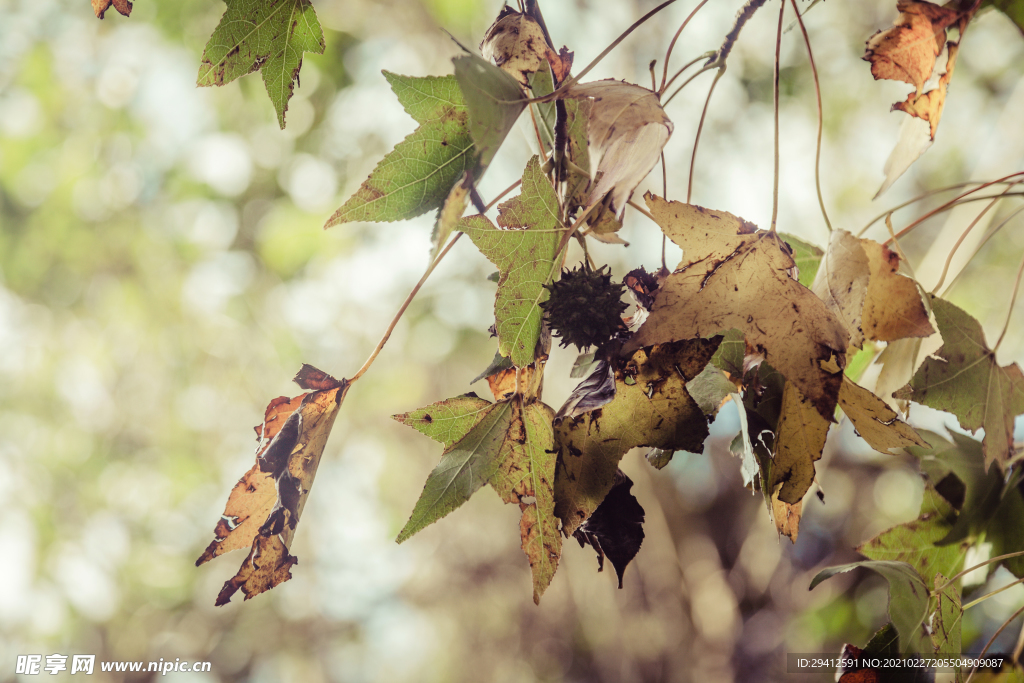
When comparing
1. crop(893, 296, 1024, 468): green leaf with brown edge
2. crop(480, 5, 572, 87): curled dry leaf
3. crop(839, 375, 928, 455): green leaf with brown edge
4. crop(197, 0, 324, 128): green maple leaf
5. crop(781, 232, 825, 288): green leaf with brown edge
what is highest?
crop(197, 0, 324, 128): green maple leaf

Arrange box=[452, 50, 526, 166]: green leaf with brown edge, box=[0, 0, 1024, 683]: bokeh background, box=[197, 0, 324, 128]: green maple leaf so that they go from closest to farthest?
1. box=[452, 50, 526, 166]: green leaf with brown edge
2. box=[197, 0, 324, 128]: green maple leaf
3. box=[0, 0, 1024, 683]: bokeh background

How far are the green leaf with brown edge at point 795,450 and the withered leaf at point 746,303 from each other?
0.10 ft

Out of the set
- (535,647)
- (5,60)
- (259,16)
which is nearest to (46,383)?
(5,60)

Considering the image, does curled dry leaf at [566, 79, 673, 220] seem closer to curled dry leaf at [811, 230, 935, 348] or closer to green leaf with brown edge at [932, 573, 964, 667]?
curled dry leaf at [811, 230, 935, 348]

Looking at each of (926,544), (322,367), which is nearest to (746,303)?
(926,544)

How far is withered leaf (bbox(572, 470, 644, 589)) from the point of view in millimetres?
249

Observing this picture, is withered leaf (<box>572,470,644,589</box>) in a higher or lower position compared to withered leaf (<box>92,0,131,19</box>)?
lower

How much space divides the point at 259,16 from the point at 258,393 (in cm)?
148

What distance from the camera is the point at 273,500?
11.2 inches

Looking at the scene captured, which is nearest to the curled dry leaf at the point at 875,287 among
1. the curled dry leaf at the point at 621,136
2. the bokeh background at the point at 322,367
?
the curled dry leaf at the point at 621,136

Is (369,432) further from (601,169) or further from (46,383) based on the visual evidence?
(601,169)

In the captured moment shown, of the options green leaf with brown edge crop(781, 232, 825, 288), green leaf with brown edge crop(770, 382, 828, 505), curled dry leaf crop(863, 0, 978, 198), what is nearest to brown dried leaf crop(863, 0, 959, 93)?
curled dry leaf crop(863, 0, 978, 198)

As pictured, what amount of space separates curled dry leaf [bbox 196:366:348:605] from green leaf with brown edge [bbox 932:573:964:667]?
0.34 meters

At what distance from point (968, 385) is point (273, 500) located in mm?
382
